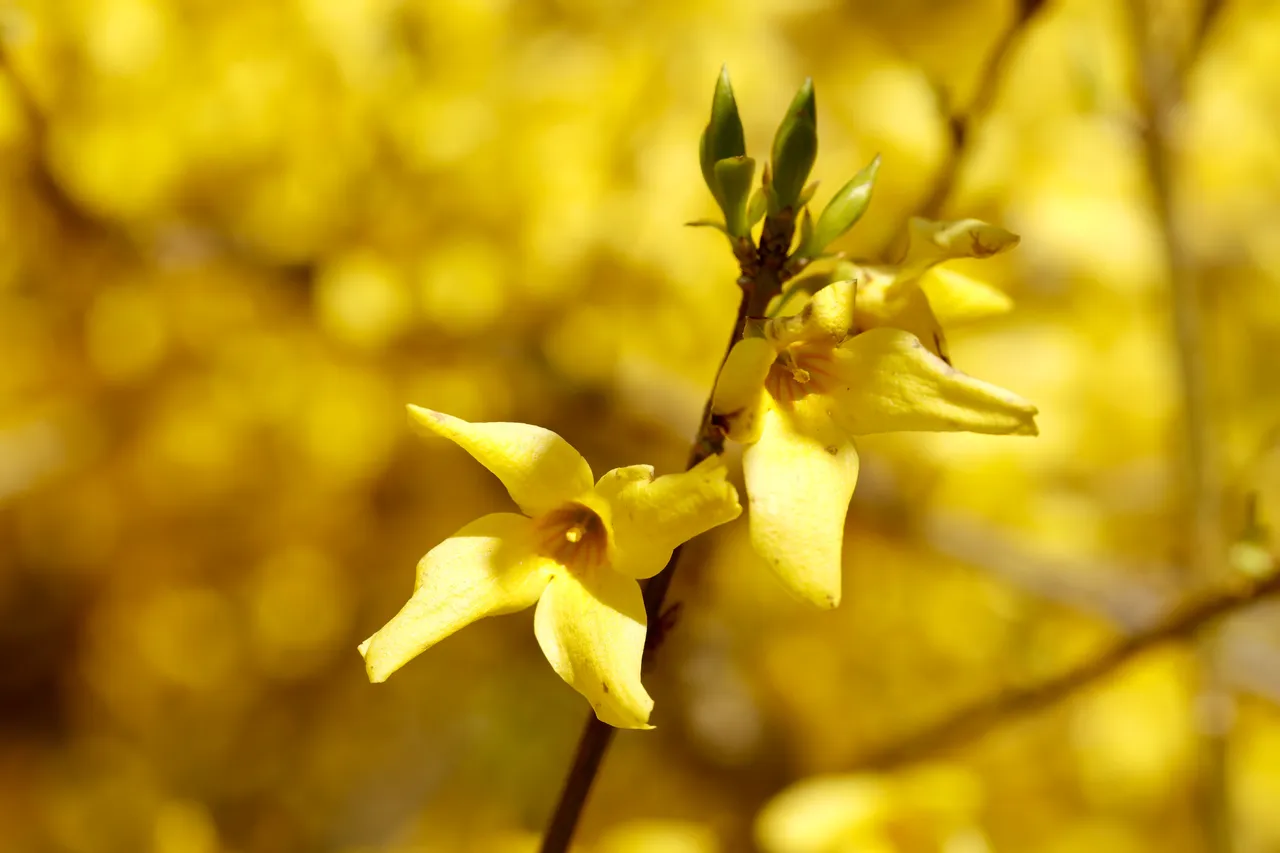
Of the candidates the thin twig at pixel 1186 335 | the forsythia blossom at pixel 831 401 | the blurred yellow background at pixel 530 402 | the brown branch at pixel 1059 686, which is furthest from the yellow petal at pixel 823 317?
the thin twig at pixel 1186 335

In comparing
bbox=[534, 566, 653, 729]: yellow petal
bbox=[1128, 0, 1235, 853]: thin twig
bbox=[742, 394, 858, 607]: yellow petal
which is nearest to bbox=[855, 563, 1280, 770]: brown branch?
bbox=[1128, 0, 1235, 853]: thin twig

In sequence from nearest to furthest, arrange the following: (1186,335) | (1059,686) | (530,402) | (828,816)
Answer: (1059,686) → (828,816) → (1186,335) → (530,402)

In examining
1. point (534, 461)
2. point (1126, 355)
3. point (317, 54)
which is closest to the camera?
point (534, 461)

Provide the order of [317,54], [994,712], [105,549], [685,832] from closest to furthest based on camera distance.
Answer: [994,712] < [685,832] < [317,54] < [105,549]

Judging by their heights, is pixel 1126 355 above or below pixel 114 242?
below

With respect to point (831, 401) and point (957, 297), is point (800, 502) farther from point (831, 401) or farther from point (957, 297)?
point (957, 297)

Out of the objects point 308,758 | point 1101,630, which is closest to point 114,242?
point 308,758

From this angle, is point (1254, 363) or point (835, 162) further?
point (1254, 363)

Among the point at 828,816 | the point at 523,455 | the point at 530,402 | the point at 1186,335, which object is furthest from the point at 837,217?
the point at 530,402

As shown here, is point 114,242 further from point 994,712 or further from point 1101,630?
point 1101,630
